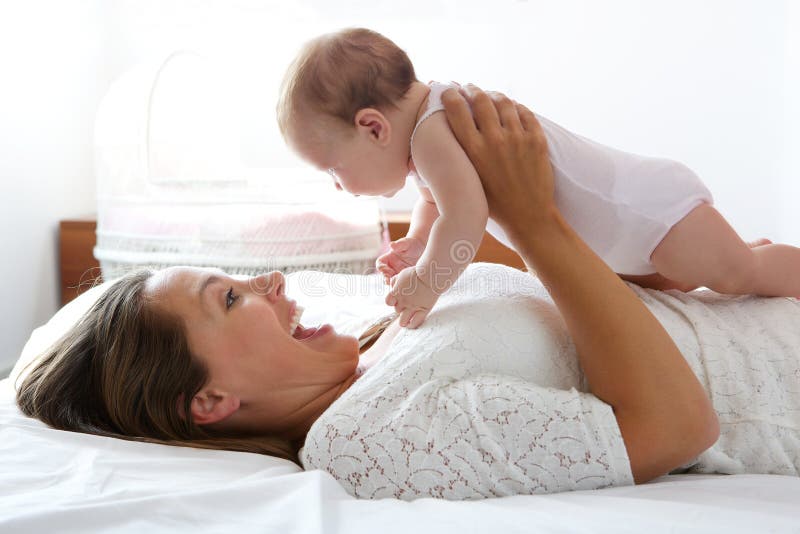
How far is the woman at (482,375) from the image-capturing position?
3.39 ft

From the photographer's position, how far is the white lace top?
1026 mm

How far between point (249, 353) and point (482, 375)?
14.5 inches

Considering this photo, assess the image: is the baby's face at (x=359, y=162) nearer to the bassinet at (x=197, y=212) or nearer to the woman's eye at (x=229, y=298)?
the woman's eye at (x=229, y=298)

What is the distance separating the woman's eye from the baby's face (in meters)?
0.27

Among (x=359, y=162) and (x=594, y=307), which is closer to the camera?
(x=594, y=307)


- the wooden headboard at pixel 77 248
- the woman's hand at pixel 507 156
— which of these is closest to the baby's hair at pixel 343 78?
the woman's hand at pixel 507 156

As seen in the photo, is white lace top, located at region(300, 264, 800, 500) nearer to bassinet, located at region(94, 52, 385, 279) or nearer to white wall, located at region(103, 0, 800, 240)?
bassinet, located at region(94, 52, 385, 279)

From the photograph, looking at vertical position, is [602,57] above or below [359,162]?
above

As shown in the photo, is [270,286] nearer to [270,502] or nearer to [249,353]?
[249,353]

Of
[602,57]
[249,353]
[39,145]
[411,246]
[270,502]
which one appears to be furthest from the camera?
[602,57]

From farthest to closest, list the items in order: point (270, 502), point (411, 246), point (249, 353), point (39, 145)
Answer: point (39, 145) → point (411, 246) → point (249, 353) → point (270, 502)

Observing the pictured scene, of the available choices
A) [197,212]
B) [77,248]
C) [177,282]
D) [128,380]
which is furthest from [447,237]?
[77,248]

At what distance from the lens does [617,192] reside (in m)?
1.36

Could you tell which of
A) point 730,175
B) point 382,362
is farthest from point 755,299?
point 730,175
